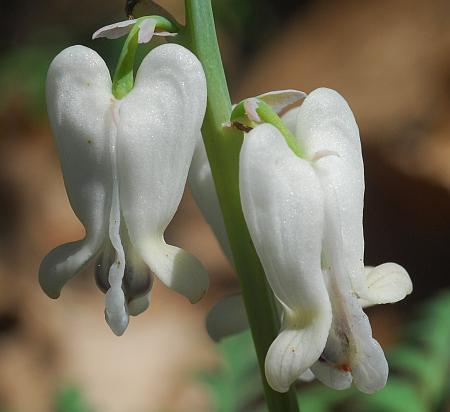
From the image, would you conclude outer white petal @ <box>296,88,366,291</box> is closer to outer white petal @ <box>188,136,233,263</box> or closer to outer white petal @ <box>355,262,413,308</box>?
outer white petal @ <box>355,262,413,308</box>

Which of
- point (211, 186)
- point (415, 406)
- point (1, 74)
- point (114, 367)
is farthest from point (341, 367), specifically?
point (1, 74)

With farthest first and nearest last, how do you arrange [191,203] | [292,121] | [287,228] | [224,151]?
[191,203]
[292,121]
[224,151]
[287,228]

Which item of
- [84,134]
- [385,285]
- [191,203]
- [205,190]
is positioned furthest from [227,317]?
[191,203]

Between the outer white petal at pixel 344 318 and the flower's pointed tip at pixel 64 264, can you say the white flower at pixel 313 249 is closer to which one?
the outer white petal at pixel 344 318

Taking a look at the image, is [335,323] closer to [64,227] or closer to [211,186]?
[211,186]

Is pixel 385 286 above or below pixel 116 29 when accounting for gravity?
below

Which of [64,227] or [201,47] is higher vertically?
[201,47]

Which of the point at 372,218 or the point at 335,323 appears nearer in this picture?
the point at 335,323

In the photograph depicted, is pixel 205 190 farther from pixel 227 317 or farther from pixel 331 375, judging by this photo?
pixel 331 375
